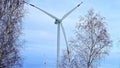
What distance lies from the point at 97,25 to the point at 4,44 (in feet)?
56.1

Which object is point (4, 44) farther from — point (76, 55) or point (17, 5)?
point (76, 55)

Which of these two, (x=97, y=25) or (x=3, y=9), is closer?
(x=3, y=9)

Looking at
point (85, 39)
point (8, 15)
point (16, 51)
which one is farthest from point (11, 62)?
point (85, 39)

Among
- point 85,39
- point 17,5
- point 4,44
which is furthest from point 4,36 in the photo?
point 85,39

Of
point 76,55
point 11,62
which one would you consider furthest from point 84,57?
point 11,62

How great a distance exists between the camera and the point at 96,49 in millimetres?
58344

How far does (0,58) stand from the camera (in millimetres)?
44438

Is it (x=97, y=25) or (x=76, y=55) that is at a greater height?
(x=97, y=25)

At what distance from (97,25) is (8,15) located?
16.2 m

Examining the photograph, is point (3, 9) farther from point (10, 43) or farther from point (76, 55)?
point (76, 55)

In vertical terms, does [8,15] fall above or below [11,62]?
above

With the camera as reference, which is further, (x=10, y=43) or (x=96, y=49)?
(x=96, y=49)

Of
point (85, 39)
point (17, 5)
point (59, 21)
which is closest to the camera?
point (59, 21)

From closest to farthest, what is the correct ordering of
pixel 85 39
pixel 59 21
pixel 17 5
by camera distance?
pixel 59 21
pixel 17 5
pixel 85 39
